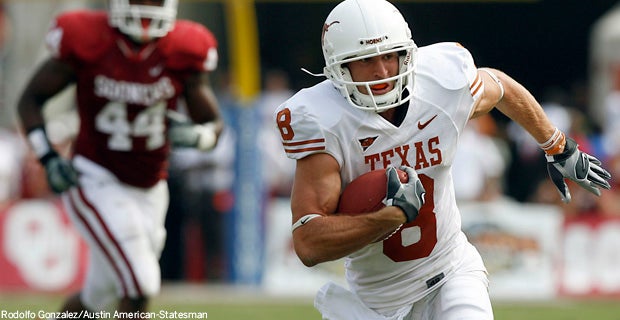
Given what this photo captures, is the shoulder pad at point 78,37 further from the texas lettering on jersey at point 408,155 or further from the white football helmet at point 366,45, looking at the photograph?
the texas lettering on jersey at point 408,155

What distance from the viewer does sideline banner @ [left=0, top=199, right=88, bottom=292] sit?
9859mm

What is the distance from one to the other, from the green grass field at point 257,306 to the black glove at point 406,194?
411 cm

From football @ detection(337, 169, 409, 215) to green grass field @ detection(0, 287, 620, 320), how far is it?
3.96m

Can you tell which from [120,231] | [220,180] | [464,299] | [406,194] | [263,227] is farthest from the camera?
[220,180]

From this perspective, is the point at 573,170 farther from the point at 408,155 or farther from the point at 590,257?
the point at 590,257

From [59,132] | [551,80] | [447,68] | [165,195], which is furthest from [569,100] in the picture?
[447,68]

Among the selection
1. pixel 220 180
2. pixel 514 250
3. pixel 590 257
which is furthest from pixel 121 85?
pixel 590 257

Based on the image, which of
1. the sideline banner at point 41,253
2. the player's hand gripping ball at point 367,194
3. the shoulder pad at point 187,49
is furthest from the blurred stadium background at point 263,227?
the player's hand gripping ball at point 367,194

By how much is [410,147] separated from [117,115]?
6.65 ft

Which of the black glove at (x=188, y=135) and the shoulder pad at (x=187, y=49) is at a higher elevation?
the shoulder pad at (x=187, y=49)

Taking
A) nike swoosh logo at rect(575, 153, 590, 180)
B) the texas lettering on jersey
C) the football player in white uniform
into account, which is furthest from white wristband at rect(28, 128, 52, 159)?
nike swoosh logo at rect(575, 153, 590, 180)

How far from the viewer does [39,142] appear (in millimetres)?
5809

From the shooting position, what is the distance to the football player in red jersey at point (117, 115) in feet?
18.6

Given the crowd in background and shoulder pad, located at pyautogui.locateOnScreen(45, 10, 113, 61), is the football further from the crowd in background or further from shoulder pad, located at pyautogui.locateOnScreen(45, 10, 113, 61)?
the crowd in background
